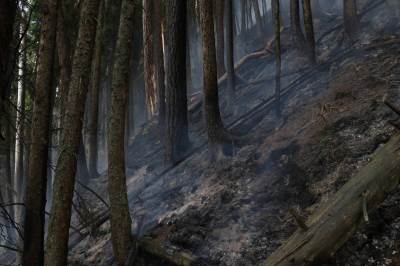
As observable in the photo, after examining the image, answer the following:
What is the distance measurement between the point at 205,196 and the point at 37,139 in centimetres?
333

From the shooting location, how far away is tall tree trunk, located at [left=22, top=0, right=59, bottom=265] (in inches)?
228

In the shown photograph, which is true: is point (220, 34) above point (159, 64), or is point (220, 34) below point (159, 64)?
above

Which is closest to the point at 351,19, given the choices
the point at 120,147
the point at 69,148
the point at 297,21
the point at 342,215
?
the point at 297,21

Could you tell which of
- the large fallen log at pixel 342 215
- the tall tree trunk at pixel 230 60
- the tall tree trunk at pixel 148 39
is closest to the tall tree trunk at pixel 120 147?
the large fallen log at pixel 342 215

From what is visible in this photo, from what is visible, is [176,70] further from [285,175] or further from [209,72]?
[285,175]

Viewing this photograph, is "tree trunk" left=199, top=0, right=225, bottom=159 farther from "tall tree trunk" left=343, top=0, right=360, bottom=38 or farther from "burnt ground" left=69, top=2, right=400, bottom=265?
Answer: "tall tree trunk" left=343, top=0, right=360, bottom=38

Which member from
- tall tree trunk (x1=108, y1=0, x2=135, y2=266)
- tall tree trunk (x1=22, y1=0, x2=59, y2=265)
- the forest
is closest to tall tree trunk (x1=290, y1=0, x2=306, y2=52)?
the forest

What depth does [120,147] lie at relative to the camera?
6.49 meters

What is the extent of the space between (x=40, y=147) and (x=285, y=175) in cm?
399

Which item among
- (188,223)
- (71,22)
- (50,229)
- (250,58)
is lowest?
(188,223)

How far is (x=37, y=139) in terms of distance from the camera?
237 inches

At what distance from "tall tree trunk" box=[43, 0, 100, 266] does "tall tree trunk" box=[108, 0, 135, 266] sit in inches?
30.0

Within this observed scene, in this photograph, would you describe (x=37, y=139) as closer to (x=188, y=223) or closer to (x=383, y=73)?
(x=188, y=223)

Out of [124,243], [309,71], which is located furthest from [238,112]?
[124,243]
